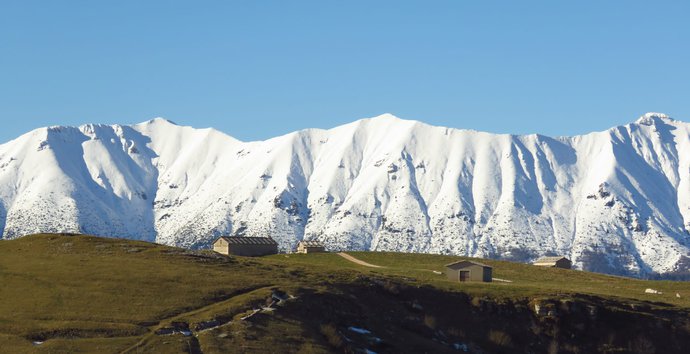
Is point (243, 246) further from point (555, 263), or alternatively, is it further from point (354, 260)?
point (555, 263)

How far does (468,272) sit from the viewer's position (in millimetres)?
138500

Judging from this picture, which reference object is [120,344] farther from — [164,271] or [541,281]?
[541,281]

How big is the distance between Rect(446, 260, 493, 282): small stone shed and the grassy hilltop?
13270 millimetres

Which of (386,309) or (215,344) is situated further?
(386,309)

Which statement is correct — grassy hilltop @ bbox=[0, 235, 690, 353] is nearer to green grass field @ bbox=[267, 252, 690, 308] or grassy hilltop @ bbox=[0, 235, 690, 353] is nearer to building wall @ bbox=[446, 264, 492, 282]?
green grass field @ bbox=[267, 252, 690, 308]

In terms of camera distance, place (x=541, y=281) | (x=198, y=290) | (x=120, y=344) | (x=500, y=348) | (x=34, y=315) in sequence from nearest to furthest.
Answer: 1. (x=120, y=344)
2. (x=34, y=315)
3. (x=198, y=290)
4. (x=500, y=348)
5. (x=541, y=281)

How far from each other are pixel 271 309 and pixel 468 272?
166 ft

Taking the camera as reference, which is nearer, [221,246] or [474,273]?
[474,273]

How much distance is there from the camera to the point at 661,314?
117 m

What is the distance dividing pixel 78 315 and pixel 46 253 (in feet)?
103

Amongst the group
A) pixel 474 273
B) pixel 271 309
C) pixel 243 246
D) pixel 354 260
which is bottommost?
pixel 271 309

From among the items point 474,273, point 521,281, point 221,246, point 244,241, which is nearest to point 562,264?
point 521,281

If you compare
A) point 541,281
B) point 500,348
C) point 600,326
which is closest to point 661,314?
point 600,326

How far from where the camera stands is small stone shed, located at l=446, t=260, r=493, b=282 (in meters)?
138
